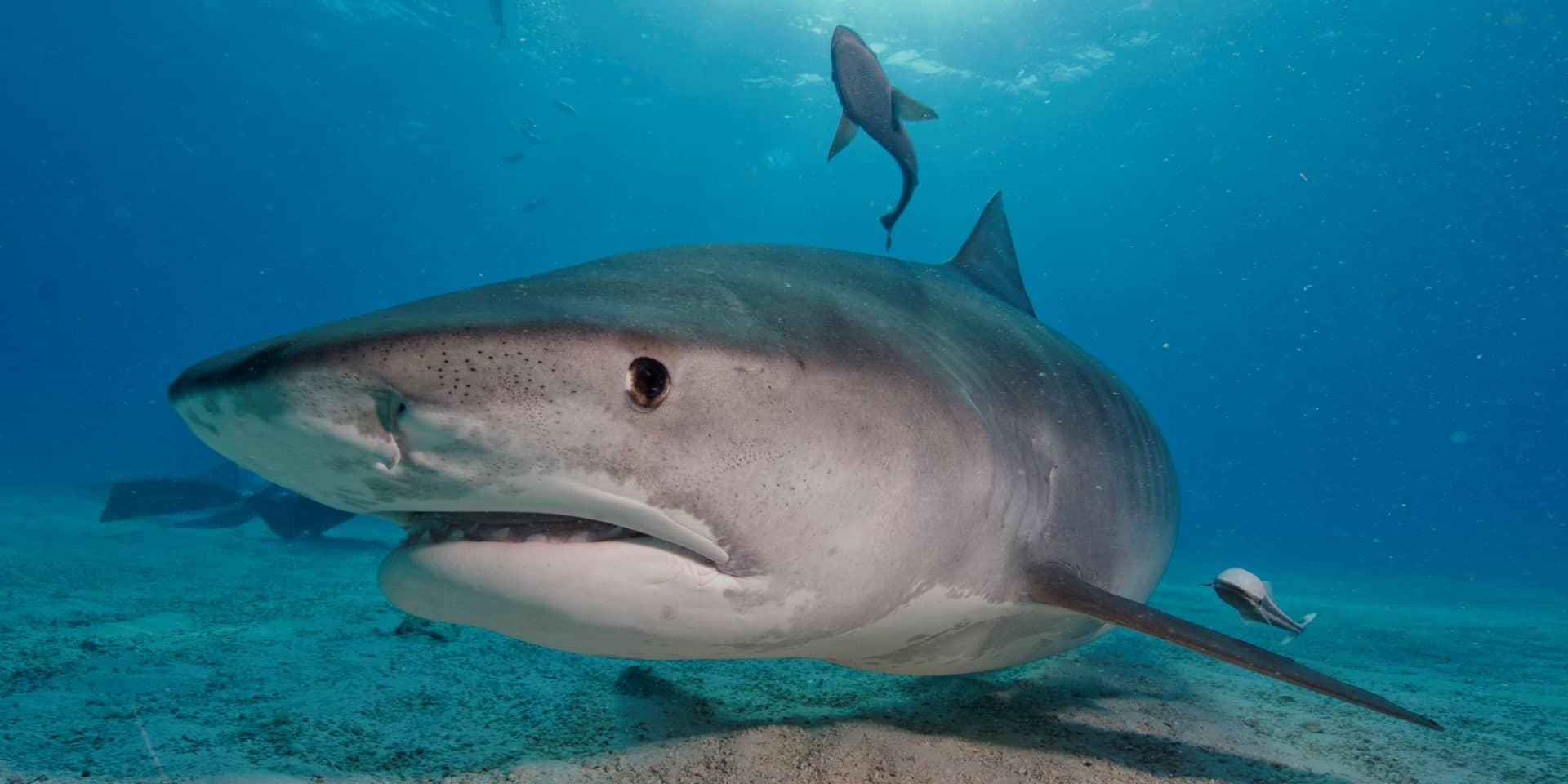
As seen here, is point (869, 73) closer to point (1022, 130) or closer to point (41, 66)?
point (1022, 130)

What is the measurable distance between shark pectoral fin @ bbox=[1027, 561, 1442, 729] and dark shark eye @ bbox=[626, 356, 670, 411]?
1538 mm

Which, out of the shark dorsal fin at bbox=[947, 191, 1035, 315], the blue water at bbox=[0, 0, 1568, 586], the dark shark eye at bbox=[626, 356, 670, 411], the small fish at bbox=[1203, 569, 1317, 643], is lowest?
the dark shark eye at bbox=[626, 356, 670, 411]

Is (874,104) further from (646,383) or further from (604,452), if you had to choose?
(604,452)

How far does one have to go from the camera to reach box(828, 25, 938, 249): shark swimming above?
5.24 m

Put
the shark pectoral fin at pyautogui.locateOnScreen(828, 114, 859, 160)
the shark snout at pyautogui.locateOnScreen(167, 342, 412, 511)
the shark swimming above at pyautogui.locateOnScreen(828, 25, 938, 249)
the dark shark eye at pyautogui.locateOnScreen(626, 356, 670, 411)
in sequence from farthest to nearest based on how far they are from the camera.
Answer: the shark pectoral fin at pyautogui.locateOnScreen(828, 114, 859, 160), the shark swimming above at pyautogui.locateOnScreen(828, 25, 938, 249), the dark shark eye at pyautogui.locateOnScreen(626, 356, 670, 411), the shark snout at pyautogui.locateOnScreen(167, 342, 412, 511)

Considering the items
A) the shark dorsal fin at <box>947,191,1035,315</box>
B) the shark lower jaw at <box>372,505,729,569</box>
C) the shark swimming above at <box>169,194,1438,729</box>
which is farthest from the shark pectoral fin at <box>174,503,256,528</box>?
the shark lower jaw at <box>372,505,729,569</box>

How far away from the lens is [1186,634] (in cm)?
210

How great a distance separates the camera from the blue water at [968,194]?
39.4 m

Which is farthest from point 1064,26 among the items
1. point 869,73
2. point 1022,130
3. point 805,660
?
point 805,660

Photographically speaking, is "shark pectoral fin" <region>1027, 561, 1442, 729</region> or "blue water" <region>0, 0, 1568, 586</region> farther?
"blue water" <region>0, 0, 1568, 586</region>

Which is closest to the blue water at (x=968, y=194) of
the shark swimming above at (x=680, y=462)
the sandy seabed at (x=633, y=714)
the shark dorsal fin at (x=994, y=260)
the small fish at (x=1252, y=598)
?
the sandy seabed at (x=633, y=714)

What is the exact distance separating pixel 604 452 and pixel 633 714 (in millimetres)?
1865

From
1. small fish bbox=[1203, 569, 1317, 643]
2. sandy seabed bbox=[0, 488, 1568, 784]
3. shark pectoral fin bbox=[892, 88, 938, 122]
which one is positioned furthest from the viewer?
shark pectoral fin bbox=[892, 88, 938, 122]

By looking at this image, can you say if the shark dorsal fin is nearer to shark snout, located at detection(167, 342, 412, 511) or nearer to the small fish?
the small fish
